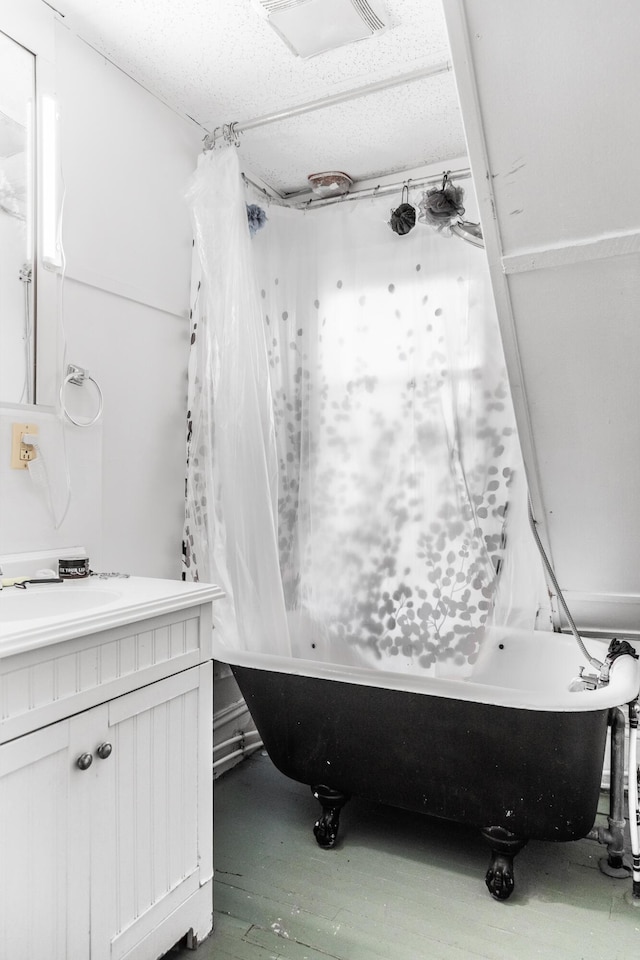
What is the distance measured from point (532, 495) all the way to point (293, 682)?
939 millimetres

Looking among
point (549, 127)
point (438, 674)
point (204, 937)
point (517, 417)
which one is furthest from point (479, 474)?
point (204, 937)

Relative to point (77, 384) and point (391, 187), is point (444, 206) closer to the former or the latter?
point (391, 187)

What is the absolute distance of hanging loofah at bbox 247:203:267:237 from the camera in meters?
2.44

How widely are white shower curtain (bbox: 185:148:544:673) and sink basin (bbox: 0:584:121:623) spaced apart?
66 centimetres

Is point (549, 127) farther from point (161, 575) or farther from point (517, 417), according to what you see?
point (161, 575)

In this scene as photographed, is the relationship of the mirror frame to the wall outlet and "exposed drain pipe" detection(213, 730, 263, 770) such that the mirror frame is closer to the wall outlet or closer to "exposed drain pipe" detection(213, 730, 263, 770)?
the wall outlet

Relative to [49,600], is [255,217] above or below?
above

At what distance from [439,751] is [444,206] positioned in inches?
67.9

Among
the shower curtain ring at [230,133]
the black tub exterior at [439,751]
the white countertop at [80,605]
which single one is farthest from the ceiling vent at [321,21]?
the black tub exterior at [439,751]

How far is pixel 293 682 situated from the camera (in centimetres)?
203

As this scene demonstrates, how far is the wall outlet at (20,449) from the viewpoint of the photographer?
5.89 ft

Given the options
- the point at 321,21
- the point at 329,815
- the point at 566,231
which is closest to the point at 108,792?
the point at 329,815

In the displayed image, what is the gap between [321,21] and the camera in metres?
1.94

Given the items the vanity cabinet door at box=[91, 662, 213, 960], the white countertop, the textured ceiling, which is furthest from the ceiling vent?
the vanity cabinet door at box=[91, 662, 213, 960]
